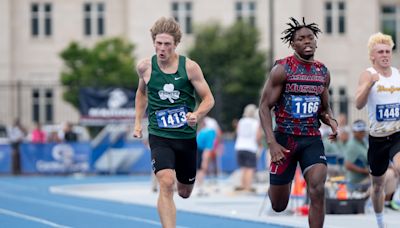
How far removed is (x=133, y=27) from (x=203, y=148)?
4098 centimetres

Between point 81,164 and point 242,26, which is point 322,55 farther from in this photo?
point 81,164

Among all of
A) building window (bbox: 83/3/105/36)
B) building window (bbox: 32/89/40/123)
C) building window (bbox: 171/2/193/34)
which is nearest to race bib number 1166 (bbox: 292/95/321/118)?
building window (bbox: 32/89/40/123)

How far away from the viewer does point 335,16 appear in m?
67.3

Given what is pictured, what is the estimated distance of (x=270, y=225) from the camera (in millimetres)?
Result: 16922

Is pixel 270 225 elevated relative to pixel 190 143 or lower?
lower

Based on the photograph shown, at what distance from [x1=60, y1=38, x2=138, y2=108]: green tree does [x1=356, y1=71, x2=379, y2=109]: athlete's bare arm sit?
140 feet

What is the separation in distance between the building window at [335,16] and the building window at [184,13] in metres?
7.21

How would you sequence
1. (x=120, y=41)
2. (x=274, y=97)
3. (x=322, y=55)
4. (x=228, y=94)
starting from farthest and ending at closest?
(x=322, y=55) → (x=120, y=41) → (x=228, y=94) → (x=274, y=97)

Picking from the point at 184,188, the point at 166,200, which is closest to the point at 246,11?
the point at 184,188

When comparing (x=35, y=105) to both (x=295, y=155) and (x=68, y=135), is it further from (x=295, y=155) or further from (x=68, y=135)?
(x=295, y=155)

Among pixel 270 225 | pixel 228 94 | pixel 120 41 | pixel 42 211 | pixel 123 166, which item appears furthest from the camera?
pixel 120 41

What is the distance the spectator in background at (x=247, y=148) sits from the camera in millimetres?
25008

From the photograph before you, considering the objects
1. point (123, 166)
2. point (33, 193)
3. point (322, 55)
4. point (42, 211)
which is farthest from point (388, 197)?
point (322, 55)

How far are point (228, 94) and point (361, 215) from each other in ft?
76.7
